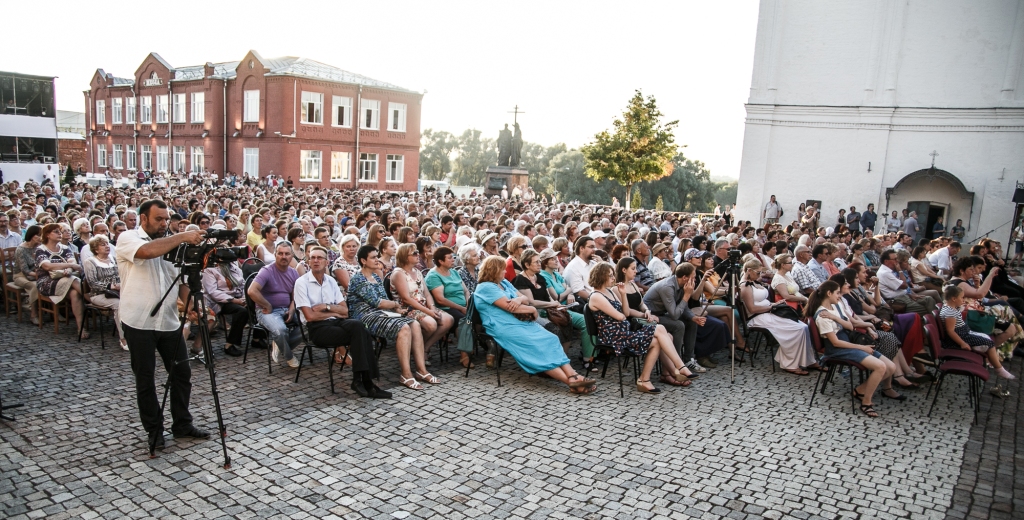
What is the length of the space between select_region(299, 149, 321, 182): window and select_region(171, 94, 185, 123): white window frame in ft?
34.9

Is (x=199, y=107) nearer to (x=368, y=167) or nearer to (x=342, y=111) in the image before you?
(x=342, y=111)

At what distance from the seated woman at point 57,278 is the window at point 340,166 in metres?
31.5

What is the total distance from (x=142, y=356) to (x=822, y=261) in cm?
862

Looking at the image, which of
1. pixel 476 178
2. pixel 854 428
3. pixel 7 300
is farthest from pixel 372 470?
pixel 476 178

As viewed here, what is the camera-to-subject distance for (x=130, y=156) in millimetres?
45969

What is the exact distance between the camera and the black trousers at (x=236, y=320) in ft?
24.1

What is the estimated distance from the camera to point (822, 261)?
930cm

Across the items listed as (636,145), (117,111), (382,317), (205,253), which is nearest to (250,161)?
(117,111)

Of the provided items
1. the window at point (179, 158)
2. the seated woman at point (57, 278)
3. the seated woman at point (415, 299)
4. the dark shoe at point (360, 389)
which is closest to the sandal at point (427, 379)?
the seated woman at point (415, 299)

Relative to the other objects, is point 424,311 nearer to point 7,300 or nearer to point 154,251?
point 154,251

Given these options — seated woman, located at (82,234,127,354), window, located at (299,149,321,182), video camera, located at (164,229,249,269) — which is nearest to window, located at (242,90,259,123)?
window, located at (299,149,321,182)

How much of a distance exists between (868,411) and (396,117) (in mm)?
37918

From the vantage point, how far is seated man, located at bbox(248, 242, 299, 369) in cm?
682

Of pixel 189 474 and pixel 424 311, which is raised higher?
pixel 424 311
